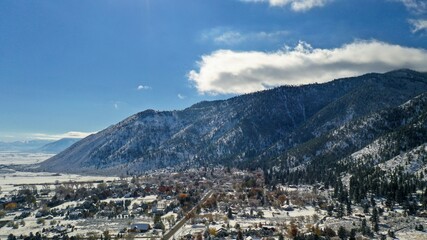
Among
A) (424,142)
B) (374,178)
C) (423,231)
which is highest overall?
(424,142)

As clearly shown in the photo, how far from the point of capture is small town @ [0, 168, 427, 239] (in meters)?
102

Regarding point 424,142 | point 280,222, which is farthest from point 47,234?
point 424,142

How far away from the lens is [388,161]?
184 metres

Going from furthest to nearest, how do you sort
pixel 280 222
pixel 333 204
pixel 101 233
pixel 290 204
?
1. pixel 290 204
2. pixel 333 204
3. pixel 280 222
4. pixel 101 233

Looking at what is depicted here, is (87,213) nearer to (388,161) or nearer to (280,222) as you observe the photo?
(280,222)

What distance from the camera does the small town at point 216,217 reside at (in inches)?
4026

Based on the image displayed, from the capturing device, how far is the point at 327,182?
182250 millimetres

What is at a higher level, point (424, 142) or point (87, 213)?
point (424, 142)

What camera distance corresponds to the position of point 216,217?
12488cm

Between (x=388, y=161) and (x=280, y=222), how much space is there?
8910 centimetres

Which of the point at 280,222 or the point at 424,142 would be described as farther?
the point at 424,142

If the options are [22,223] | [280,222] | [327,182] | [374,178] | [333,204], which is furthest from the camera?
[327,182]

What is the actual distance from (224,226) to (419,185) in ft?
254

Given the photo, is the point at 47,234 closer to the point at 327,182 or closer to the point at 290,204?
the point at 290,204
